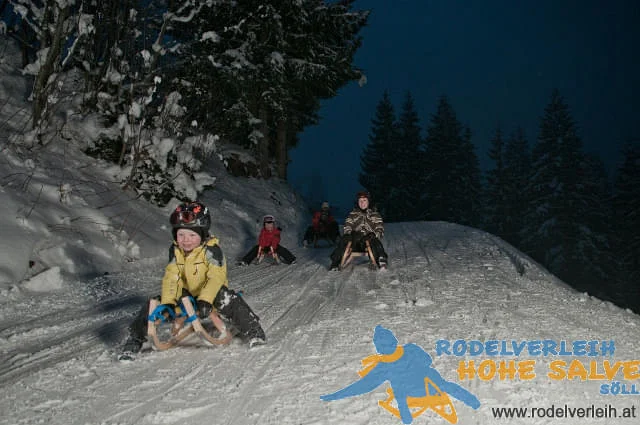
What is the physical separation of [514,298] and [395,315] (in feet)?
5.37

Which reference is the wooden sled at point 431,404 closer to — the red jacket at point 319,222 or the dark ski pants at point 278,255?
the dark ski pants at point 278,255

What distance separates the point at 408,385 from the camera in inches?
108

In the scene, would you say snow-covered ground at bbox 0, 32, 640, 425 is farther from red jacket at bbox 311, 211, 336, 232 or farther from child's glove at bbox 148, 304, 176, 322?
red jacket at bbox 311, 211, 336, 232

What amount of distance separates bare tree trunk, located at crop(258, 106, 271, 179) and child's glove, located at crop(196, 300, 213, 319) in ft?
43.1

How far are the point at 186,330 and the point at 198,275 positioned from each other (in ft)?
1.58

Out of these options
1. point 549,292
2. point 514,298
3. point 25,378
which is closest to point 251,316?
point 25,378

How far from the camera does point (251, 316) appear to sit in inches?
148

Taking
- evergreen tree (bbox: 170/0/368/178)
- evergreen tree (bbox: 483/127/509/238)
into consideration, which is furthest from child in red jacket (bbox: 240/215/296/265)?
evergreen tree (bbox: 483/127/509/238)

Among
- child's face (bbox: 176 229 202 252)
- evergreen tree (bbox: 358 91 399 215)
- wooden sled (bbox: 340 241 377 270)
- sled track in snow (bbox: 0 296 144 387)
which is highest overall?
evergreen tree (bbox: 358 91 399 215)

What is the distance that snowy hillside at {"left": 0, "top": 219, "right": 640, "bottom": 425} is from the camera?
2.50 meters

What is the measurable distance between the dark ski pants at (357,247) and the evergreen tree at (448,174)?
22716 millimetres

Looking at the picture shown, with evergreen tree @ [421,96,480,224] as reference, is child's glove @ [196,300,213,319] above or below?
below

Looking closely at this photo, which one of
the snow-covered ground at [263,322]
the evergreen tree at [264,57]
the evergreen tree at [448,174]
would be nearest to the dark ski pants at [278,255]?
the snow-covered ground at [263,322]

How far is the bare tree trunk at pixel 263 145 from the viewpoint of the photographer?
16.3 metres
